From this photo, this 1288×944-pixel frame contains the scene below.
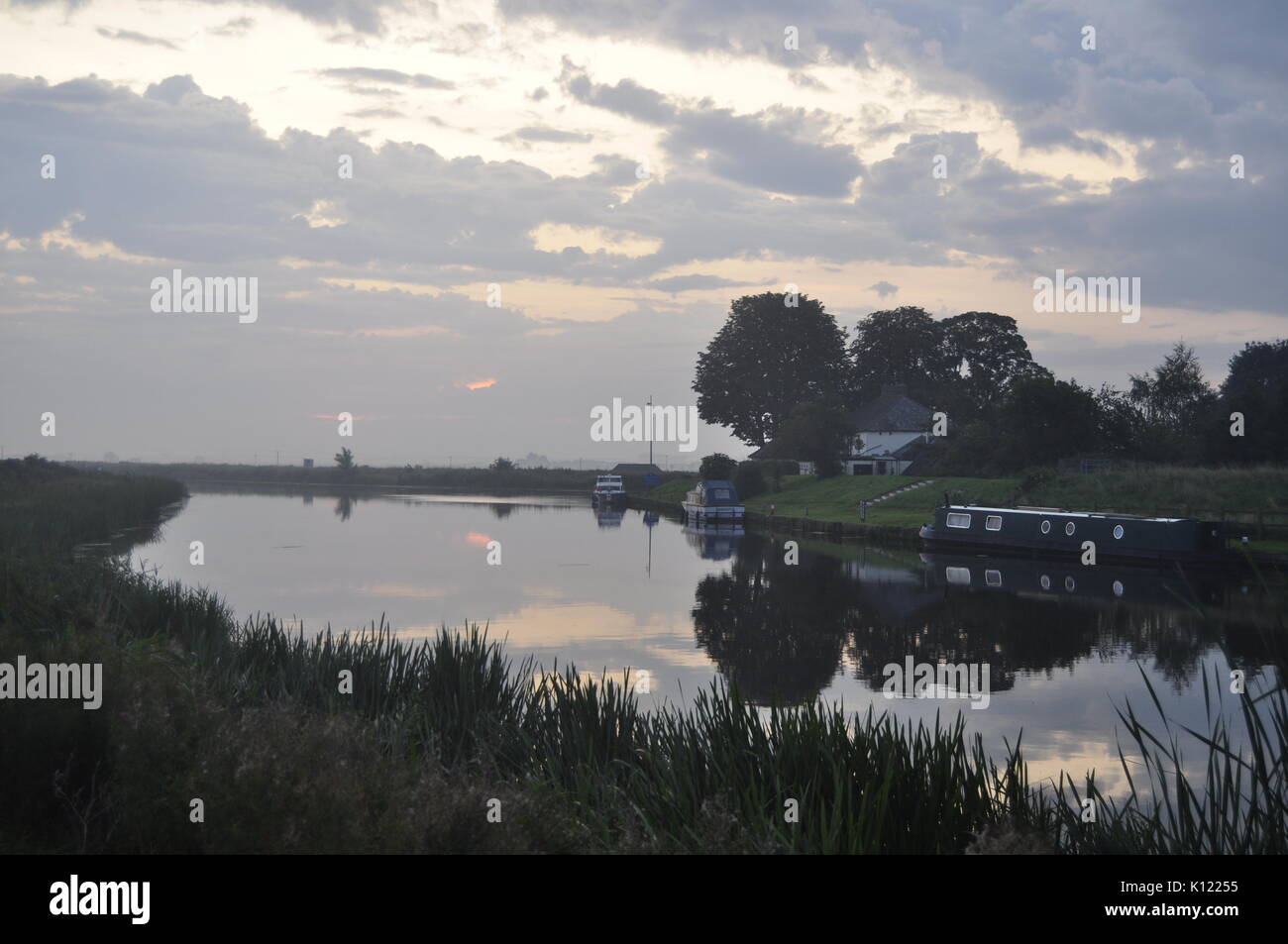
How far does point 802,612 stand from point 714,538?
24.9m

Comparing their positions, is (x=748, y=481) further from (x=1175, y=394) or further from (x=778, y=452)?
(x=1175, y=394)

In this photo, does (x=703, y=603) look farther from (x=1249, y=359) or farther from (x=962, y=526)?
(x=1249, y=359)

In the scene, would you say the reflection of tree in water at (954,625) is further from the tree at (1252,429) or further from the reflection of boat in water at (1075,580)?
the tree at (1252,429)

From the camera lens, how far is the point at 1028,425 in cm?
5284

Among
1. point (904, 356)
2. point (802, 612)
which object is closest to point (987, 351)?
point (904, 356)

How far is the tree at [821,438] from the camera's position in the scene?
6744cm

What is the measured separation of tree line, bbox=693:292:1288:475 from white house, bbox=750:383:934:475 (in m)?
2.11

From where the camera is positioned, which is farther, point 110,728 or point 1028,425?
point 1028,425

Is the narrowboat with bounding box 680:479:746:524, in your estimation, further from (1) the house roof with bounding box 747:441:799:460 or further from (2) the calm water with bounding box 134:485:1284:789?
(2) the calm water with bounding box 134:485:1284:789

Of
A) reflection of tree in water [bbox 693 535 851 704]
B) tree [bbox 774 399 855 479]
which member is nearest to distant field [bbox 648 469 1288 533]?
tree [bbox 774 399 855 479]

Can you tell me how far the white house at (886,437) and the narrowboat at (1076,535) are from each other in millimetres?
28095

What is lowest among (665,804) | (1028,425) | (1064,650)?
(1064,650)
